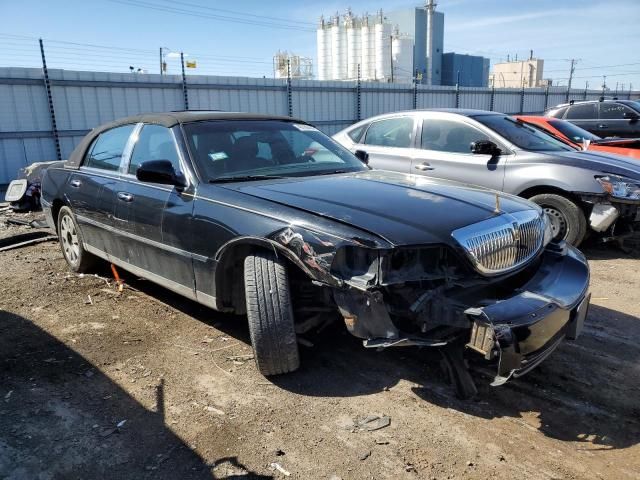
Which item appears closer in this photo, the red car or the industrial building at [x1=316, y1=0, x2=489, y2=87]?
the red car

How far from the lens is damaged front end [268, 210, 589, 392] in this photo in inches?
99.3

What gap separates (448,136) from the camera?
6.56 m

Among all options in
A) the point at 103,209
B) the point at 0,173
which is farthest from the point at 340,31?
the point at 103,209

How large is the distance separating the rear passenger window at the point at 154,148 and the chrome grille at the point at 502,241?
2111 mm

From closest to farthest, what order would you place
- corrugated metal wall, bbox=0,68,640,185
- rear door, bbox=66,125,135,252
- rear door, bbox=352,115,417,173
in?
rear door, bbox=66,125,135,252 → rear door, bbox=352,115,417,173 → corrugated metal wall, bbox=0,68,640,185

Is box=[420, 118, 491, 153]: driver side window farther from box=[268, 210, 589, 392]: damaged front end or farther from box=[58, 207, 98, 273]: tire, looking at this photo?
box=[58, 207, 98, 273]: tire

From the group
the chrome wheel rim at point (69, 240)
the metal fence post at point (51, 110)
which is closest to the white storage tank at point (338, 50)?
the metal fence post at point (51, 110)

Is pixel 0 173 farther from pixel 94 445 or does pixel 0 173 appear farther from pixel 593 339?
pixel 593 339

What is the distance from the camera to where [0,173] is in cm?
1020

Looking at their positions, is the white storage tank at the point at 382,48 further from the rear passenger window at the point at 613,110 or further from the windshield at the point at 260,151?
the windshield at the point at 260,151

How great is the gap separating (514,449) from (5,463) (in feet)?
8.16

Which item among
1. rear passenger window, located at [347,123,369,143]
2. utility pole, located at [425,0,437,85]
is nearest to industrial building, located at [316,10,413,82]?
utility pole, located at [425,0,437,85]

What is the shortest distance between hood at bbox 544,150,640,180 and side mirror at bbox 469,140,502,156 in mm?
576

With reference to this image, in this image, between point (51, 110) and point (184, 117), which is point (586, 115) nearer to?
point (184, 117)
